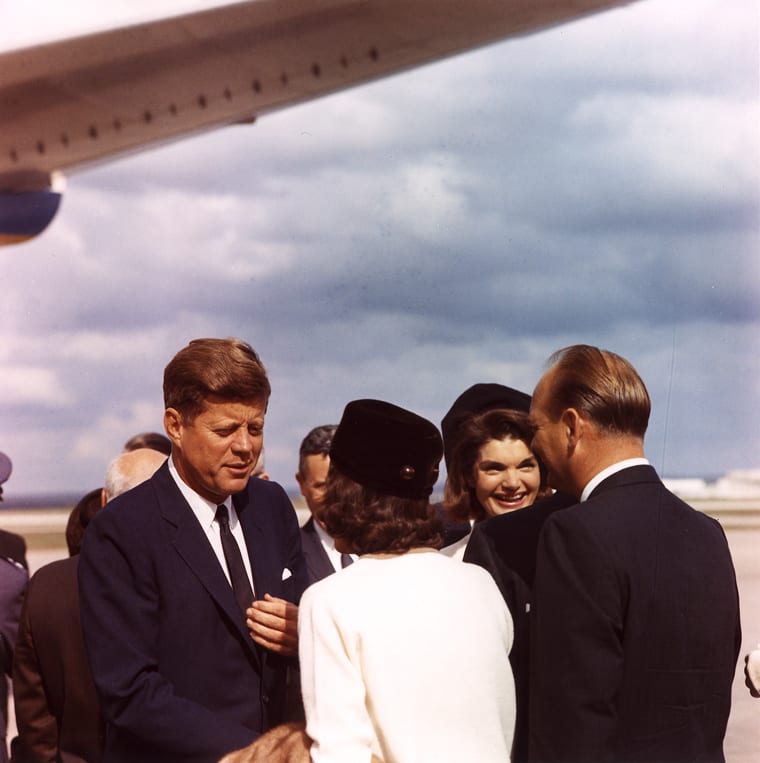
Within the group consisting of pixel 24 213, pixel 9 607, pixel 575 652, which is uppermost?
pixel 24 213

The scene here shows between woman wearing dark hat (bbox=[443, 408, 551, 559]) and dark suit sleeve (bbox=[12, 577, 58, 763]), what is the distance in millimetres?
1327

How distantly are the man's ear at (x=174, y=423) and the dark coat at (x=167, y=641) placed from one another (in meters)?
0.11

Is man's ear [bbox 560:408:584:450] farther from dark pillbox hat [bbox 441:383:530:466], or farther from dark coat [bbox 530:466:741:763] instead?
dark pillbox hat [bbox 441:383:530:466]

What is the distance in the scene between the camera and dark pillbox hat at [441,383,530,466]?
3287 millimetres

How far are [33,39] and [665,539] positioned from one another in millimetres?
3205

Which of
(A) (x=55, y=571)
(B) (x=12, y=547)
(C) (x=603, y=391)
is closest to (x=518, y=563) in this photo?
(C) (x=603, y=391)

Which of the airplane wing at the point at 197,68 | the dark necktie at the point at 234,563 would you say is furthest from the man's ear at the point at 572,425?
the airplane wing at the point at 197,68

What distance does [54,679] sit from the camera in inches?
116

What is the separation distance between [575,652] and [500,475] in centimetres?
118

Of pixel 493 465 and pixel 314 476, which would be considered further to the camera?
pixel 314 476

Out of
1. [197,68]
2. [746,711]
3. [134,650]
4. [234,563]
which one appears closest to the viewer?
[134,650]

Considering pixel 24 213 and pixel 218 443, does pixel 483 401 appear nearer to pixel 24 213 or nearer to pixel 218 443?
pixel 218 443

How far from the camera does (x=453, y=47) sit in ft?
12.4

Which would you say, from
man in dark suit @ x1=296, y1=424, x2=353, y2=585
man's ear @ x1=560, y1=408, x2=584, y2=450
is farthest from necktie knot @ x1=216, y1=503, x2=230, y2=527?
man in dark suit @ x1=296, y1=424, x2=353, y2=585
